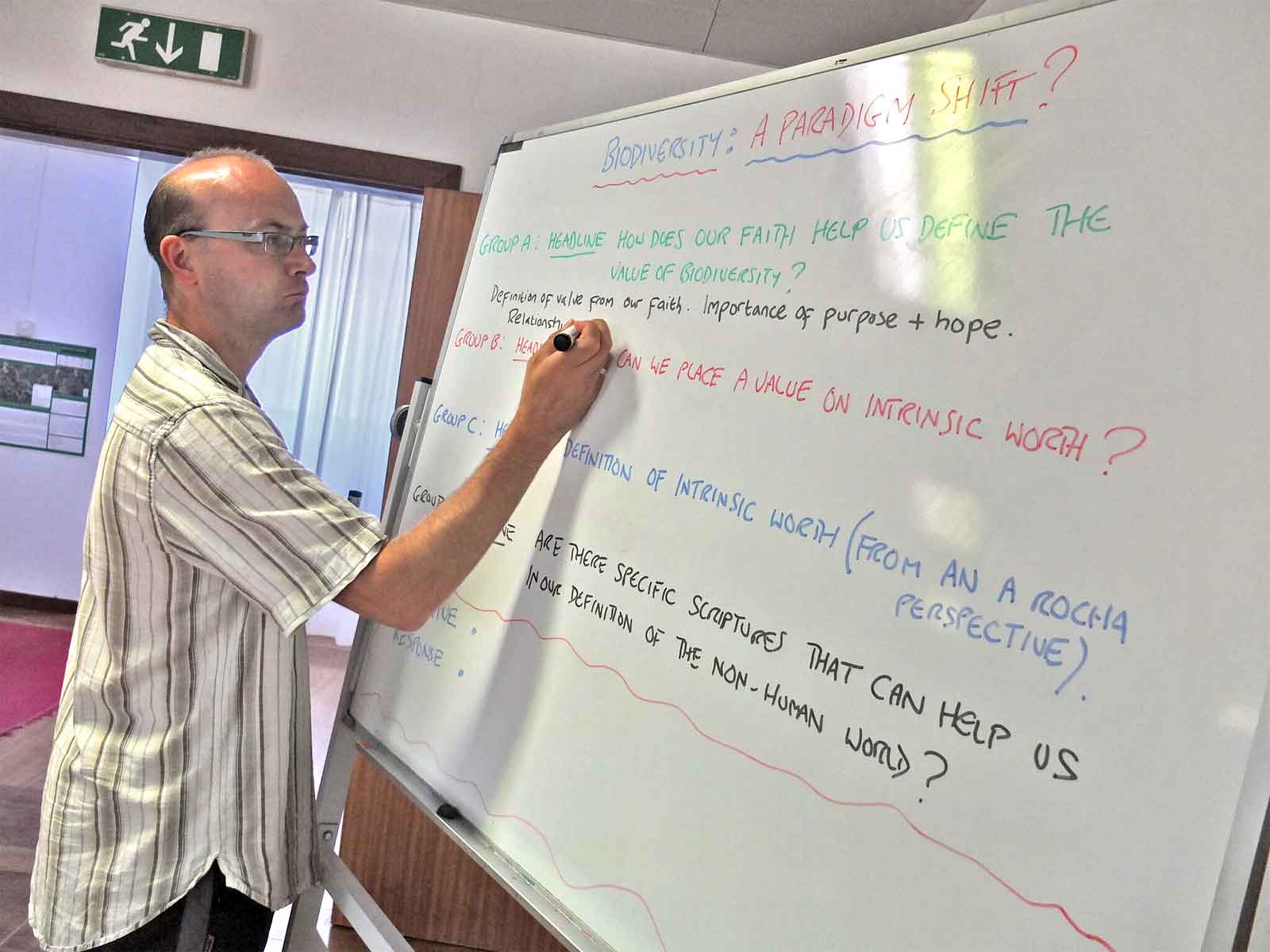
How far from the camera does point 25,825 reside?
2.66 metres

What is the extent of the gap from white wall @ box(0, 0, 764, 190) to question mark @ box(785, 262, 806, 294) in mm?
2100

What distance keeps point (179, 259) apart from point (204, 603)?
0.47 metres

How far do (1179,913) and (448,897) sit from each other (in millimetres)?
2104

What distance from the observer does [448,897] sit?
239 centimetres

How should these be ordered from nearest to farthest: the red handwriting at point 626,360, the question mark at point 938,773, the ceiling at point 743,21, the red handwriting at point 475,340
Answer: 1. the question mark at point 938,773
2. the red handwriting at point 626,360
3. the red handwriting at point 475,340
4. the ceiling at point 743,21

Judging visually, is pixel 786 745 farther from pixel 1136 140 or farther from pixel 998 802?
pixel 1136 140

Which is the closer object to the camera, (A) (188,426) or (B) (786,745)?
(B) (786,745)

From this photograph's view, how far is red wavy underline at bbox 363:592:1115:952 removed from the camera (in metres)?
0.68

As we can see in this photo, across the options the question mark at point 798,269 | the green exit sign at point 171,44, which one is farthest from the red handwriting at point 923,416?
the green exit sign at point 171,44

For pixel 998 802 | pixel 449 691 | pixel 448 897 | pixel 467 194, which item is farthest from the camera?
pixel 467 194

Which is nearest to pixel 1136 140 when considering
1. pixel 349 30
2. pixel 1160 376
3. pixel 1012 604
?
pixel 1160 376

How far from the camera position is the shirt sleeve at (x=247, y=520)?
1.07 meters

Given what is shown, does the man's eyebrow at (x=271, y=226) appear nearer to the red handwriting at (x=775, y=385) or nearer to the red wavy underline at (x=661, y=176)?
the red wavy underline at (x=661, y=176)

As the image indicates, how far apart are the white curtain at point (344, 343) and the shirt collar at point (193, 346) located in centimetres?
390
